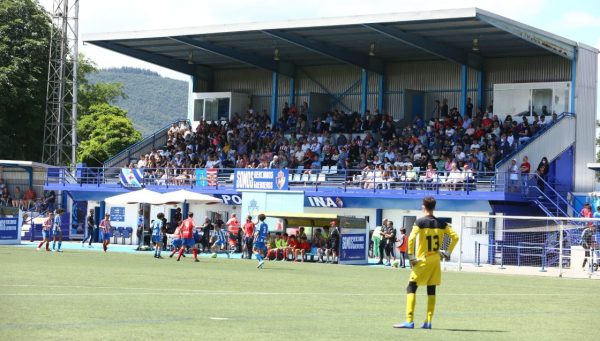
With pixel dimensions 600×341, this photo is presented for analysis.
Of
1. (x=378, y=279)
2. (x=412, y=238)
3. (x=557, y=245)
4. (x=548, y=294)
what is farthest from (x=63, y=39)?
(x=412, y=238)

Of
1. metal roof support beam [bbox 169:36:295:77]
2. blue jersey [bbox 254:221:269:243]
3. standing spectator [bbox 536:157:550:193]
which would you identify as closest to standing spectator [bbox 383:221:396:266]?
standing spectator [bbox 536:157:550:193]

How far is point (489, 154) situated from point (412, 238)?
30.6m

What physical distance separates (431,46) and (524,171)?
784cm

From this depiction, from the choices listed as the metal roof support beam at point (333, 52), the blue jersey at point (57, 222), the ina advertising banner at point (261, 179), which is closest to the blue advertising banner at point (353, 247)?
the ina advertising banner at point (261, 179)

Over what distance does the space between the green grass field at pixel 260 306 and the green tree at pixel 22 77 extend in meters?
44.1

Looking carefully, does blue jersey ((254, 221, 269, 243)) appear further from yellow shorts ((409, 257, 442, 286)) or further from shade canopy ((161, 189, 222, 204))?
yellow shorts ((409, 257, 442, 286))

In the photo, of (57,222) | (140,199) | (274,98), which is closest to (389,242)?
(140,199)

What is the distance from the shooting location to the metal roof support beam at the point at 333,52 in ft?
163

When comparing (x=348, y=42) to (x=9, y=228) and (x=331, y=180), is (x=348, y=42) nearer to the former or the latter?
(x=331, y=180)

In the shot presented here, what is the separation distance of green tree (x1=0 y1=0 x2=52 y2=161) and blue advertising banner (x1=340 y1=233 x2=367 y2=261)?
3651cm

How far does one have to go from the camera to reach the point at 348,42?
51500 millimetres

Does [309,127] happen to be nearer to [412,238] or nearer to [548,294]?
[548,294]

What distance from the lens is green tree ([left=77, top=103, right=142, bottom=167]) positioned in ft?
311

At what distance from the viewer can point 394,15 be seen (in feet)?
147
